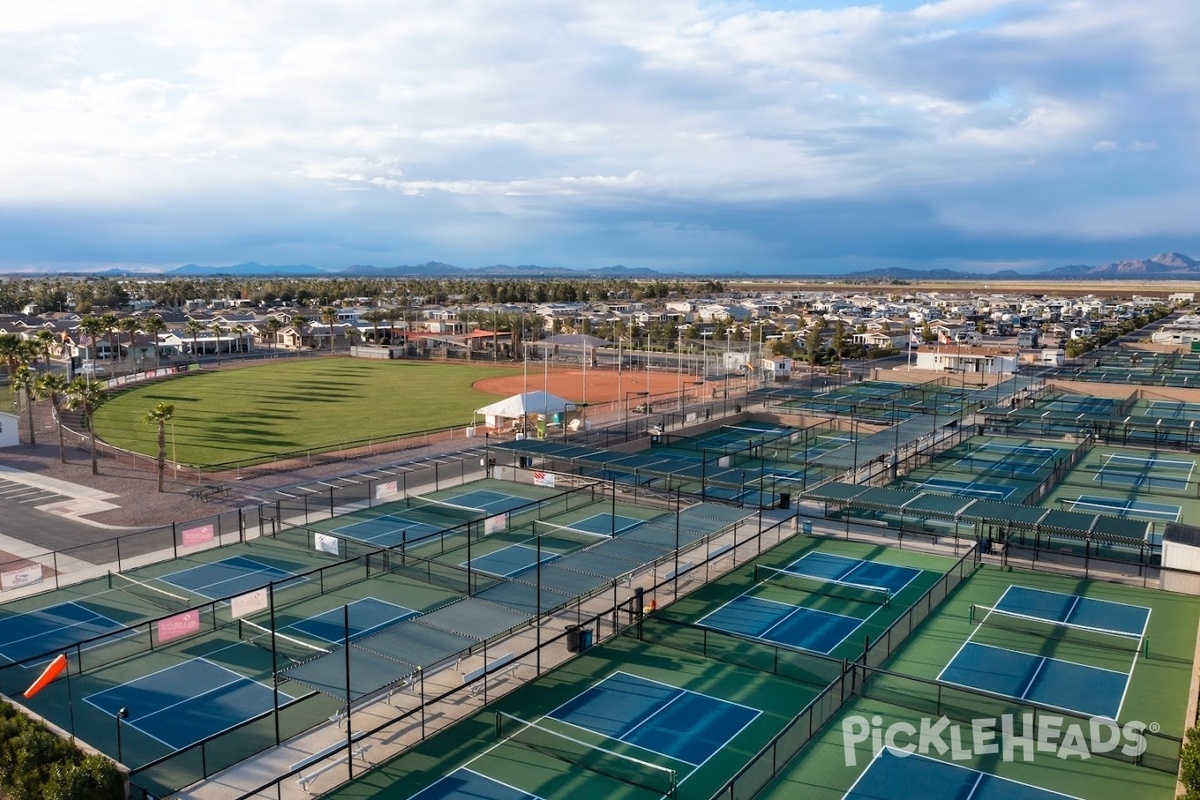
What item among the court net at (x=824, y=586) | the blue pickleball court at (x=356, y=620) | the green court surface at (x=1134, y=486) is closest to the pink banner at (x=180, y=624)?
the blue pickleball court at (x=356, y=620)

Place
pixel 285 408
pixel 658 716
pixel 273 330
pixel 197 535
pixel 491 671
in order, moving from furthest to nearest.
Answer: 1. pixel 273 330
2. pixel 285 408
3. pixel 197 535
4. pixel 658 716
5. pixel 491 671

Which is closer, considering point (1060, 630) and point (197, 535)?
point (1060, 630)

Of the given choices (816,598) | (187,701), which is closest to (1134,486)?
(816,598)

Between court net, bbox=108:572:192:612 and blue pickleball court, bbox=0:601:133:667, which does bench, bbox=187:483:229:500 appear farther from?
blue pickleball court, bbox=0:601:133:667

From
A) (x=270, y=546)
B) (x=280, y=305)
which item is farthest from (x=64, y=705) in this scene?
(x=280, y=305)

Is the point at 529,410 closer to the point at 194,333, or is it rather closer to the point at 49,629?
the point at 49,629

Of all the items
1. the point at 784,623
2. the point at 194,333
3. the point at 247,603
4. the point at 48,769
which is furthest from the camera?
the point at 194,333
